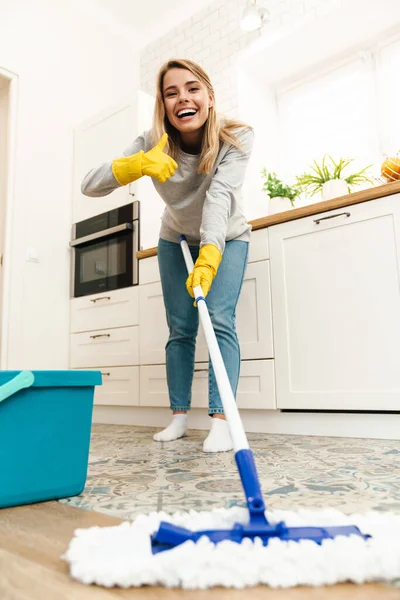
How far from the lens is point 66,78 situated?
3.04 meters

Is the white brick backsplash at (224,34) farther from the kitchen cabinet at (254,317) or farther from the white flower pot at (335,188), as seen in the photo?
the kitchen cabinet at (254,317)

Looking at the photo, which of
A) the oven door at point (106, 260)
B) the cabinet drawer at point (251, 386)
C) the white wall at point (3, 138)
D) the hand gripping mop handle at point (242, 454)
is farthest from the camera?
the white wall at point (3, 138)

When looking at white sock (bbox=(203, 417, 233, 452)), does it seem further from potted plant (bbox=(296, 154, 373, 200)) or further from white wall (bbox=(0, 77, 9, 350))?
white wall (bbox=(0, 77, 9, 350))

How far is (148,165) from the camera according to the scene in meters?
1.42

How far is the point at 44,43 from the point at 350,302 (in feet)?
8.02

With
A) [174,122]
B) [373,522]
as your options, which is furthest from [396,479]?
[174,122]

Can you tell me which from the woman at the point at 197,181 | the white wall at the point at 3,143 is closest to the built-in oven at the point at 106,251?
the white wall at the point at 3,143

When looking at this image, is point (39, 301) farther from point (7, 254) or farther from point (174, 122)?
point (174, 122)

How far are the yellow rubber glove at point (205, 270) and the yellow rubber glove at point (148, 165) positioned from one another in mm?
274

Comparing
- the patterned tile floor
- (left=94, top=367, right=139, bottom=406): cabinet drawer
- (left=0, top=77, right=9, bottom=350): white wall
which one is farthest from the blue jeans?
(left=0, top=77, right=9, bottom=350): white wall

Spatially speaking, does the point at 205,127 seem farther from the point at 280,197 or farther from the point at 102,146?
the point at 102,146

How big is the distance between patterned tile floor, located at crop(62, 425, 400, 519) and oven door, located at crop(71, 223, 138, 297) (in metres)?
1.05

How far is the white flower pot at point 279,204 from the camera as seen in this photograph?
7.78 ft

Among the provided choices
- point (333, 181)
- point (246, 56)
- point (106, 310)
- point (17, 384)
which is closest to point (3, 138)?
point (106, 310)
